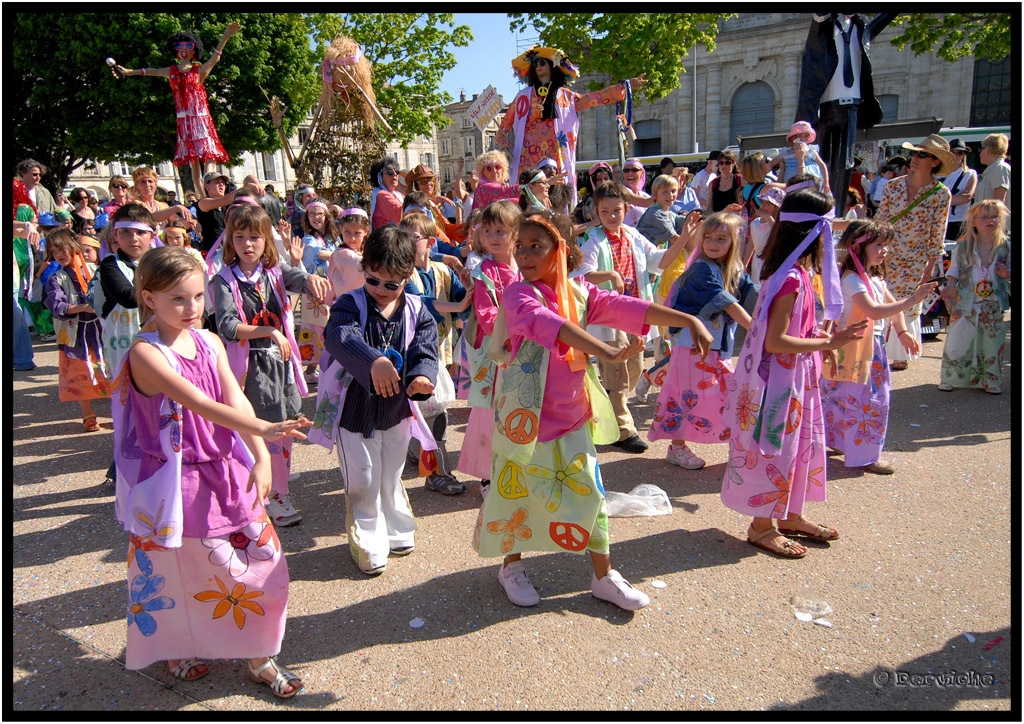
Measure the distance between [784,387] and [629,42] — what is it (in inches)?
676

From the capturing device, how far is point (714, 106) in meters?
37.9

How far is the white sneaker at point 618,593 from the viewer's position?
3.10 meters

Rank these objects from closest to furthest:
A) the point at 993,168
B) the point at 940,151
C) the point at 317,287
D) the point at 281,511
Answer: the point at 317,287
the point at 281,511
the point at 940,151
the point at 993,168

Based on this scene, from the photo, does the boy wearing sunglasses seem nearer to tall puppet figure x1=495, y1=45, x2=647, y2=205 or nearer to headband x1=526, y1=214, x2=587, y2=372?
headband x1=526, y1=214, x2=587, y2=372

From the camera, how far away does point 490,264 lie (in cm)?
399

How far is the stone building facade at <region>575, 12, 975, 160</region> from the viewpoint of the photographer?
3162cm

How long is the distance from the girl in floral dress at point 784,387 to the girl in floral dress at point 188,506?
233 cm

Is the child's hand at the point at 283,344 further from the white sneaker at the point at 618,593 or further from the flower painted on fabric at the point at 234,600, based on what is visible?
the white sneaker at the point at 618,593

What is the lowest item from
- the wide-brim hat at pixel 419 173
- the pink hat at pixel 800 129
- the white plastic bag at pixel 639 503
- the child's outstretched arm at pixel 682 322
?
the white plastic bag at pixel 639 503

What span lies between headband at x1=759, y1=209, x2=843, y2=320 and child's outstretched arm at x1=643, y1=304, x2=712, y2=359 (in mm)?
855

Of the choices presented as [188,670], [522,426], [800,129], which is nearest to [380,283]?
[522,426]

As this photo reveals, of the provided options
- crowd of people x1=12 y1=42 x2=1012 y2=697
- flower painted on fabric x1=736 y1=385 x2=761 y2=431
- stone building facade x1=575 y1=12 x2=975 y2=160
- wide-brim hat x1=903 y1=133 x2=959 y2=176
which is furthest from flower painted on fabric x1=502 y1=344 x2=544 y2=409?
stone building facade x1=575 y1=12 x2=975 y2=160

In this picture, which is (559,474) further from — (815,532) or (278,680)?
(815,532)

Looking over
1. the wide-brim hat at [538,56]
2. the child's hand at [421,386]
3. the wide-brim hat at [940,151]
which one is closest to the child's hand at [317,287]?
the child's hand at [421,386]
